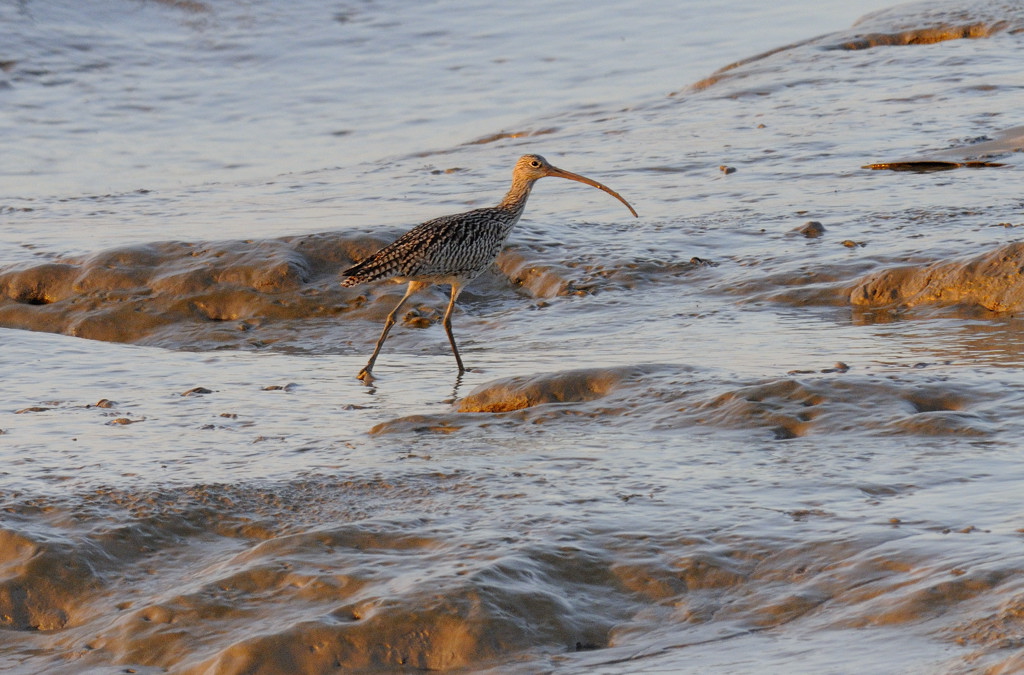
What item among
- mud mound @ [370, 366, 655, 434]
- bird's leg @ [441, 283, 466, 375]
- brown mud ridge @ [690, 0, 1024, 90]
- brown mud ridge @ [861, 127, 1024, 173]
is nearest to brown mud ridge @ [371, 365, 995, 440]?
mud mound @ [370, 366, 655, 434]

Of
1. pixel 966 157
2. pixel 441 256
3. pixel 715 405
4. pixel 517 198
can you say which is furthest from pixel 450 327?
pixel 966 157

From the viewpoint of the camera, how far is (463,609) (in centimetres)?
446

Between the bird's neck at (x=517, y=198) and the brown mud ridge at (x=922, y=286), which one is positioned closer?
the brown mud ridge at (x=922, y=286)

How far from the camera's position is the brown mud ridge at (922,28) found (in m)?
16.6

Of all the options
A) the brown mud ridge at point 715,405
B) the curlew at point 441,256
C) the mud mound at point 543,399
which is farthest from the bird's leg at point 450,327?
the brown mud ridge at point 715,405

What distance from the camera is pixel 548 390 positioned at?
6.73 metres

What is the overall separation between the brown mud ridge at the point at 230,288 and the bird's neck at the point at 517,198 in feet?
2.31

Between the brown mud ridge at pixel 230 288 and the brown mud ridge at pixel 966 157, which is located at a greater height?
the brown mud ridge at pixel 966 157

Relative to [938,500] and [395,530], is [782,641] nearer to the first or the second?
[938,500]

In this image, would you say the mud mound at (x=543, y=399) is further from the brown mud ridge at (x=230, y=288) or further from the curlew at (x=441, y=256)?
the brown mud ridge at (x=230, y=288)

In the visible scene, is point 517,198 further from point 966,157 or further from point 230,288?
point 966,157

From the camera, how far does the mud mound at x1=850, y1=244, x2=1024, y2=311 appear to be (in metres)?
7.81

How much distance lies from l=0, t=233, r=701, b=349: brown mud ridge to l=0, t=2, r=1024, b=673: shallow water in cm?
3

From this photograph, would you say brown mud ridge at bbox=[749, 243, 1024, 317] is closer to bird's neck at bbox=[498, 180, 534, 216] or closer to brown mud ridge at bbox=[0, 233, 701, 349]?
brown mud ridge at bbox=[0, 233, 701, 349]
